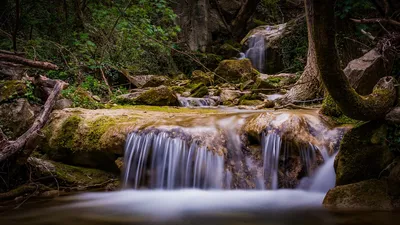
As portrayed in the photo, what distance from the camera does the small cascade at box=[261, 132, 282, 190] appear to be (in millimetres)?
4578

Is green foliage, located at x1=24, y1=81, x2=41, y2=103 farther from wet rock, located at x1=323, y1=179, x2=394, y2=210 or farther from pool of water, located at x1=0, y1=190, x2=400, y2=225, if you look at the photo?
wet rock, located at x1=323, y1=179, x2=394, y2=210

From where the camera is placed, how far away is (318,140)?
4539 millimetres

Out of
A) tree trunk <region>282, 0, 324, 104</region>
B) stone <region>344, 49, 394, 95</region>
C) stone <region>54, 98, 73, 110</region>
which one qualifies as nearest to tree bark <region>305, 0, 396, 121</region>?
stone <region>344, 49, 394, 95</region>

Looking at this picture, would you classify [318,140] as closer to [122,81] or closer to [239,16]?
[122,81]

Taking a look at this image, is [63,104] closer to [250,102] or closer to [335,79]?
[250,102]

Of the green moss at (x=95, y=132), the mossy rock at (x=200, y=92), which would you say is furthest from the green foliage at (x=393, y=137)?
the mossy rock at (x=200, y=92)

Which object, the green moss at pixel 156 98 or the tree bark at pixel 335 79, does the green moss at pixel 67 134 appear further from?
the tree bark at pixel 335 79

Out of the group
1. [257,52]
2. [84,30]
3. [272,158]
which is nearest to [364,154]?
[272,158]

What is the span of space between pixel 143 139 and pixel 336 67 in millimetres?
3389

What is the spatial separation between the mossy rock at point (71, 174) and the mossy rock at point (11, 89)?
1.45m

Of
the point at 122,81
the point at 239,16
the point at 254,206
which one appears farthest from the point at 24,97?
the point at 239,16

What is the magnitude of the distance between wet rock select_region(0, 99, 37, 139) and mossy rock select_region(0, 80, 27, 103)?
0.12 metres

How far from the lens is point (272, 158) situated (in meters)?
4.61

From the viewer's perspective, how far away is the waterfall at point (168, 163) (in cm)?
484
